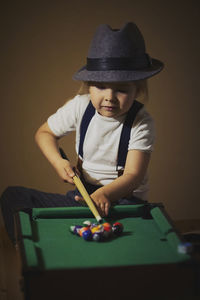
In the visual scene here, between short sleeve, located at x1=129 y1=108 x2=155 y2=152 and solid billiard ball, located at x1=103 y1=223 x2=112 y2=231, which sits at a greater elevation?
short sleeve, located at x1=129 y1=108 x2=155 y2=152

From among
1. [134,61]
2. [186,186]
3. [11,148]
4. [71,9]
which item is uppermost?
[71,9]

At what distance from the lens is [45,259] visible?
1363 millimetres

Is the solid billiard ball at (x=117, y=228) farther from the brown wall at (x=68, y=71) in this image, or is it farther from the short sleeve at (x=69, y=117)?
the brown wall at (x=68, y=71)

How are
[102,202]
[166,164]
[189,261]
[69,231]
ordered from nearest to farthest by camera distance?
[189,261], [69,231], [102,202], [166,164]

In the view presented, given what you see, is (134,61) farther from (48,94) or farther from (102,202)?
(48,94)

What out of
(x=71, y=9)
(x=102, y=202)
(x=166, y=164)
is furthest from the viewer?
(x=166, y=164)

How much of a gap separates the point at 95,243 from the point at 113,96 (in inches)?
22.2

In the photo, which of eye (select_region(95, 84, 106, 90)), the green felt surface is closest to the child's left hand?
the green felt surface

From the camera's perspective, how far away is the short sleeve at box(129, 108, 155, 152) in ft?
6.28

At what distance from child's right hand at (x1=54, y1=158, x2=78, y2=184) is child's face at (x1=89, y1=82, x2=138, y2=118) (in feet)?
0.76

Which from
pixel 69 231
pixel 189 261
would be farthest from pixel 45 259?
pixel 189 261

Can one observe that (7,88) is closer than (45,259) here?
No

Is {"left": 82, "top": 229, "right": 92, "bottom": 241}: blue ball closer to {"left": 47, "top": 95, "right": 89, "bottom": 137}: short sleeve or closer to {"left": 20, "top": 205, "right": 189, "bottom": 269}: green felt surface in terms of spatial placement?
{"left": 20, "top": 205, "right": 189, "bottom": 269}: green felt surface

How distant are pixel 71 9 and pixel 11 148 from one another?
717mm
